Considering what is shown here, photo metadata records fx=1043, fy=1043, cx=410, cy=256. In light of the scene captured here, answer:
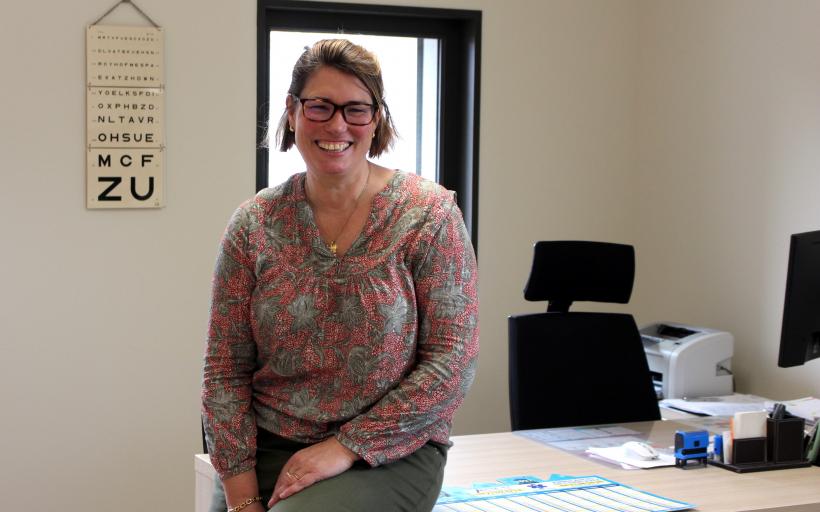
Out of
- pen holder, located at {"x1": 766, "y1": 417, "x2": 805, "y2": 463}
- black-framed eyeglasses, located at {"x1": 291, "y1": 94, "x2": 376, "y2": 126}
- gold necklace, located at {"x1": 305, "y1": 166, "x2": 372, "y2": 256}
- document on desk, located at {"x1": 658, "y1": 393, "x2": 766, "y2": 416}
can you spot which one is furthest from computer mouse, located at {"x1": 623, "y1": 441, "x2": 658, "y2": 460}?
black-framed eyeglasses, located at {"x1": 291, "y1": 94, "x2": 376, "y2": 126}

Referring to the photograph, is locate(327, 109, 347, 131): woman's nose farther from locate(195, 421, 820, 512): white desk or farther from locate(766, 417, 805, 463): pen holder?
locate(766, 417, 805, 463): pen holder

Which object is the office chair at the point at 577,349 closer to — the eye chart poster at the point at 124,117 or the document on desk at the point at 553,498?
the document on desk at the point at 553,498

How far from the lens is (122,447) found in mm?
3803

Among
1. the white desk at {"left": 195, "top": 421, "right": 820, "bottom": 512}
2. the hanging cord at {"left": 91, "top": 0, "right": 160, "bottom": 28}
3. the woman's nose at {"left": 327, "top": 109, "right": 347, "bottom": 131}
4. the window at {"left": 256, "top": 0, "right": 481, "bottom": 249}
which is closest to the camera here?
the woman's nose at {"left": 327, "top": 109, "right": 347, "bottom": 131}

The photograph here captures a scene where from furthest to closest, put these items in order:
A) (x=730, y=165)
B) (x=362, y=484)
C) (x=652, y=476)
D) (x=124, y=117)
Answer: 1. (x=730, y=165)
2. (x=124, y=117)
3. (x=652, y=476)
4. (x=362, y=484)

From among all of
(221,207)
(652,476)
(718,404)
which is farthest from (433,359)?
(221,207)

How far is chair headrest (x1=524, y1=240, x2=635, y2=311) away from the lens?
2973 millimetres

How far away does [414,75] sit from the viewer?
4.30m

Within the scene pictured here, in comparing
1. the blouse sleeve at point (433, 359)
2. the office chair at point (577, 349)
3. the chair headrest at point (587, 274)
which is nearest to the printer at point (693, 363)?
the office chair at point (577, 349)

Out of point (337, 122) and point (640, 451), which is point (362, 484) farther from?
point (640, 451)

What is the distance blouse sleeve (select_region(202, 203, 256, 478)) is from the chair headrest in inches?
45.6

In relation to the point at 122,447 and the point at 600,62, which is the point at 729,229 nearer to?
the point at 600,62

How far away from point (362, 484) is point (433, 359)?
268 mm

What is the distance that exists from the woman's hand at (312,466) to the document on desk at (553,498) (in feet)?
0.99
